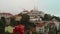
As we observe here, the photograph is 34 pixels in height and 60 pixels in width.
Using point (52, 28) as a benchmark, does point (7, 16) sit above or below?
above

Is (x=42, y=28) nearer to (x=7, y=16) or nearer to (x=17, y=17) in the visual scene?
(x=17, y=17)

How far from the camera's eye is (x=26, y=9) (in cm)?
Result: 190

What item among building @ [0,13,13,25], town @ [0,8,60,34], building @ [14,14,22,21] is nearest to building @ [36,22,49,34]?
town @ [0,8,60,34]

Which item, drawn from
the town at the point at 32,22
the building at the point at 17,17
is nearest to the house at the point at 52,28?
the town at the point at 32,22

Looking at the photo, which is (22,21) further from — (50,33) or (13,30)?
(50,33)

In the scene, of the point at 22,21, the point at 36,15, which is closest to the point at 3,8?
the point at 22,21

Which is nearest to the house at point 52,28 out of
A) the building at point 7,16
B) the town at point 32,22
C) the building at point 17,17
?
the town at point 32,22

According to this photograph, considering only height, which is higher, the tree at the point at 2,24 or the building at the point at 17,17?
the building at the point at 17,17

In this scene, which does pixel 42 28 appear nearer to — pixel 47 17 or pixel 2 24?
pixel 47 17

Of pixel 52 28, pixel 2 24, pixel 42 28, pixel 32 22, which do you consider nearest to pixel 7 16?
pixel 2 24

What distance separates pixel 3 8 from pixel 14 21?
193 mm

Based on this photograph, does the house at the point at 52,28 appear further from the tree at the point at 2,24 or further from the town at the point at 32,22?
the tree at the point at 2,24

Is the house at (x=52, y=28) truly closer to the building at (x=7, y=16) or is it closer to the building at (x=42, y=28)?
the building at (x=42, y=28)

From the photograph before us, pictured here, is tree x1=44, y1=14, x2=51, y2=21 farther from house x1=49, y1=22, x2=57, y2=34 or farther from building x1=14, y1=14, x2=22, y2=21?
building x1=14, y1=14, x2=22, y2=21
